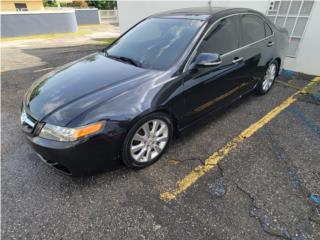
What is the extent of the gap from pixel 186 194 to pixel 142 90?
1.16 metres

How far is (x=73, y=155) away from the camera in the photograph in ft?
6.75

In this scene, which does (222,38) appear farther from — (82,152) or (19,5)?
(19,5)

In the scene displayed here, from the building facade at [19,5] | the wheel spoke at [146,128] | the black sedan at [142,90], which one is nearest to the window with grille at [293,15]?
the black sedan at [142,90]

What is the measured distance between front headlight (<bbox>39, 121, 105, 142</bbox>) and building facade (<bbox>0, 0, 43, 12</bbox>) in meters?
27.1

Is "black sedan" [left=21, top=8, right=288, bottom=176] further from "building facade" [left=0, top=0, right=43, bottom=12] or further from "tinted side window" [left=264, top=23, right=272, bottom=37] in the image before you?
"building facade" [left=0, top=0, right=43, bottom=12]

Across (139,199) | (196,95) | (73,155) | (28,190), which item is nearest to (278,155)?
(196,95)

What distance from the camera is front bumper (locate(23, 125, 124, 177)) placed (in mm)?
2045

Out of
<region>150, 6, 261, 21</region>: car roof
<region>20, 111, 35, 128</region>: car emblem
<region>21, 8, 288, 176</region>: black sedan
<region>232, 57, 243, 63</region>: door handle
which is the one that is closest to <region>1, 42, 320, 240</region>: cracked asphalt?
<region>21, 8, 288, 176</region>: black sedan

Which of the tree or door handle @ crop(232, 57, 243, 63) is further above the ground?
door handle @ crop(232, 57, 243, 63)

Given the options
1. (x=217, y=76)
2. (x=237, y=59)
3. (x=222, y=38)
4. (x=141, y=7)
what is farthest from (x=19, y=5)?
(x=217, y=76)

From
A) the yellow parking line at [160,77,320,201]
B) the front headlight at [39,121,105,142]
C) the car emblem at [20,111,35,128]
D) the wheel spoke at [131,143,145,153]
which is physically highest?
the front headlight at [39,121,105,142]

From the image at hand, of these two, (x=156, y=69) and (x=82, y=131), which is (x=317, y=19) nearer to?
(x=156, y=69)

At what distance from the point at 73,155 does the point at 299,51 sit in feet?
18.6

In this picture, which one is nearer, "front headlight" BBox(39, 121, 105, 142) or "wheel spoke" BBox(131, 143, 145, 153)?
"front headlight" BBox(39, 121, 105, 142)
